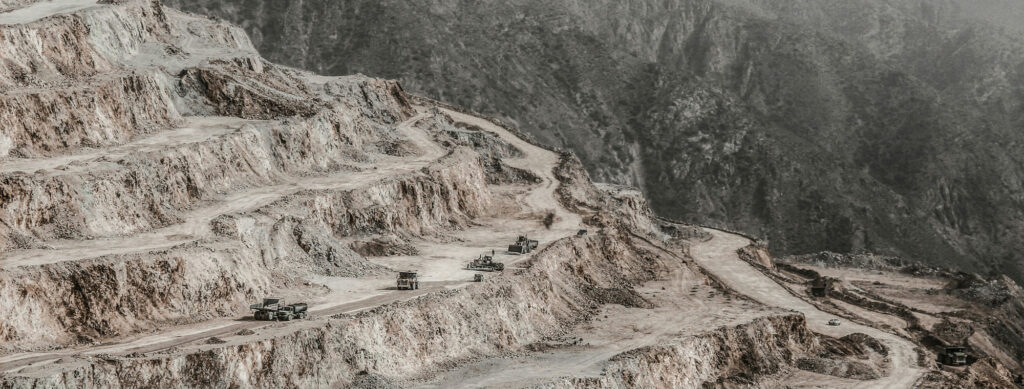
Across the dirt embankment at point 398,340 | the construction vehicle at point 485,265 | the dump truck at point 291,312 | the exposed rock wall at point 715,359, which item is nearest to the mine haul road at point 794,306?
the exposed rock wall at point 715,359

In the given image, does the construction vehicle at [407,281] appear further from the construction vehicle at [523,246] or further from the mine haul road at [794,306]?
the mine haul road at [794,306]

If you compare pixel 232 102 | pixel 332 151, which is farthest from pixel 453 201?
pixel 232 102

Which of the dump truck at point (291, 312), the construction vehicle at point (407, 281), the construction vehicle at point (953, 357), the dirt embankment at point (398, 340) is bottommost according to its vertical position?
the construction vehicle at point (953, 357)

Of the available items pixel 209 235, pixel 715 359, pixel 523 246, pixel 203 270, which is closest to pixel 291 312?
pixel 203 270

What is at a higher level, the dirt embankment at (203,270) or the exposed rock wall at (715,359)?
the dirt embankment at (203,270)

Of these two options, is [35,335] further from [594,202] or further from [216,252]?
[594,202]

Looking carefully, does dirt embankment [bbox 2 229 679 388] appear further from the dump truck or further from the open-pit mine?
the dump truck
